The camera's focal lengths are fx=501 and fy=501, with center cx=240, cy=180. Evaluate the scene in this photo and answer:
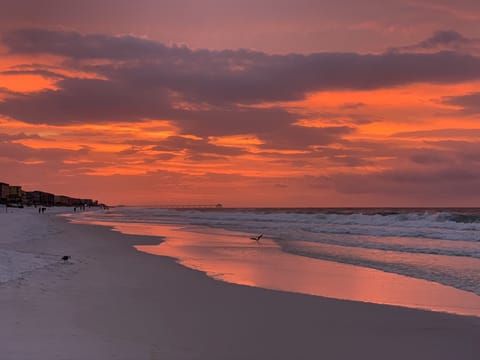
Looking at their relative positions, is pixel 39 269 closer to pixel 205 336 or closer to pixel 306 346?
pixel 205 336

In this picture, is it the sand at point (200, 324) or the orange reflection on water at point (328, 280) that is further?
the orange reflection on water at point (328, 280)

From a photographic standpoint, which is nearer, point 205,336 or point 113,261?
point 205,336

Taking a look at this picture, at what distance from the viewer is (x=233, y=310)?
10875mm

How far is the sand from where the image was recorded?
7777 mm

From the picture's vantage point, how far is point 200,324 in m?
9.52

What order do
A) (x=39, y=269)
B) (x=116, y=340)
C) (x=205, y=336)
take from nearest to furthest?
(x=116, y=340) → (x=205, y=336) → (x=39, y=269)

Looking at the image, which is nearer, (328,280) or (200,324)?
(200,324)

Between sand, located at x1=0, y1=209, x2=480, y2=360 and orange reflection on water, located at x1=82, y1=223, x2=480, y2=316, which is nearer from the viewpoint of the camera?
sand, located at x1=0, y1=209, x2=480, y2=360

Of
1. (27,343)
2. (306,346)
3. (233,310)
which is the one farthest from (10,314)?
(306,346)

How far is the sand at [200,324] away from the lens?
7777 mm

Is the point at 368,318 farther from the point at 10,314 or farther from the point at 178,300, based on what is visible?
the point at 10,314

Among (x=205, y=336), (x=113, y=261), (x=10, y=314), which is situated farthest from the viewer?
(x=113, y=261)

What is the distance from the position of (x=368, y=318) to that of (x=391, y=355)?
8.31 ft

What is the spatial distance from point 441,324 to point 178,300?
5.79 metres
